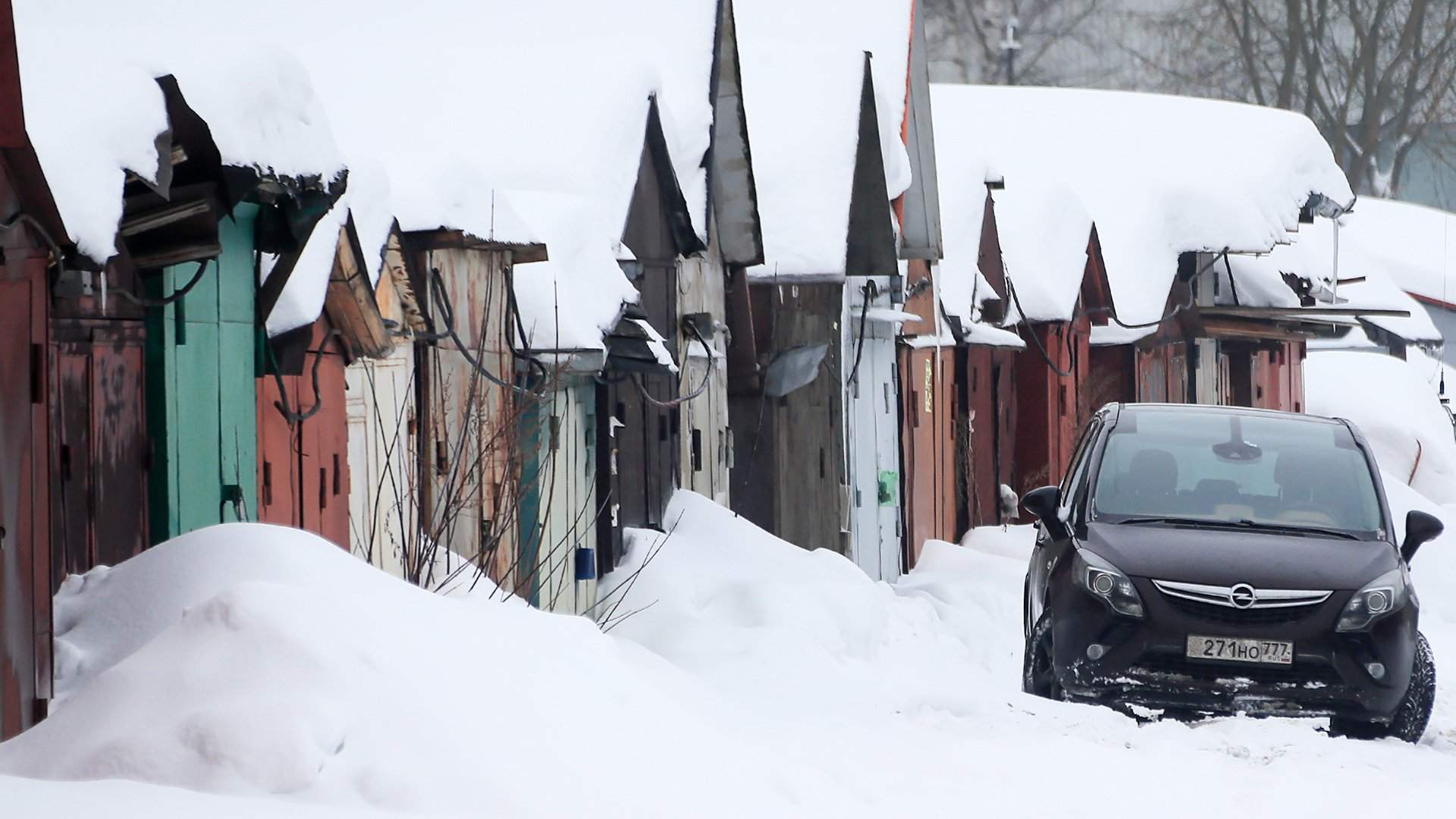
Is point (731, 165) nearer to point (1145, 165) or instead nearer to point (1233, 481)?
point (1233, 481)

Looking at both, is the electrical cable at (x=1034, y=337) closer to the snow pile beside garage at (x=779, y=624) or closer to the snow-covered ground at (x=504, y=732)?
the snow pile beside garage at (x=779, y=624)

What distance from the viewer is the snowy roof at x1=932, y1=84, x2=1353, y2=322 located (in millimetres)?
24719

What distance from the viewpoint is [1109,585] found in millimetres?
8969

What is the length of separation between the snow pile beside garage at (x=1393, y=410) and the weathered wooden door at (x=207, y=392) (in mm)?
21357

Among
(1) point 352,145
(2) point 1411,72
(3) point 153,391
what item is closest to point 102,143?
(3) point 153,391

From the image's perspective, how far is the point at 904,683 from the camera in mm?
9820

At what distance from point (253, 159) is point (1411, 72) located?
4534 cm

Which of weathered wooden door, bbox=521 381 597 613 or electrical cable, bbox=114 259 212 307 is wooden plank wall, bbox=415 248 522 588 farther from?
electrical cable, bbox=114 259 212 307

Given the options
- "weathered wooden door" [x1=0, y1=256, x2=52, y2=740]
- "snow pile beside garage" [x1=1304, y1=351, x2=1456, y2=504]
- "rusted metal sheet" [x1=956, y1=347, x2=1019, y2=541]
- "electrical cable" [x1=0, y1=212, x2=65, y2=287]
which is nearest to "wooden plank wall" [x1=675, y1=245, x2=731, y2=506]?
"rusted metal sheet" [x1=956, y1=347, x2=1019, y2=541]

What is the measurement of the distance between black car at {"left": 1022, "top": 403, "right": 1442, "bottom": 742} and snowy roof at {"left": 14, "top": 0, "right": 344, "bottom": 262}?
13.8 ft

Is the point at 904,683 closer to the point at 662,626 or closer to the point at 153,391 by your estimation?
the point at 662,626

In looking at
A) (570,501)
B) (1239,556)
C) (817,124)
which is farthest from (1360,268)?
(1239,556)

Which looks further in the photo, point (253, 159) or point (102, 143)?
point (253, 159)

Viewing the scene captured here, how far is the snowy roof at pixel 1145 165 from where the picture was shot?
2472 cm
